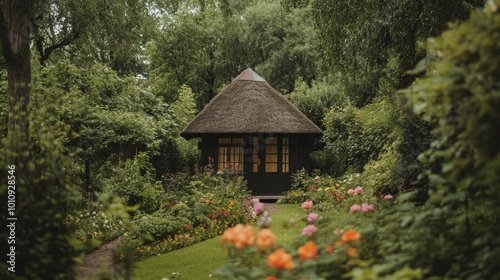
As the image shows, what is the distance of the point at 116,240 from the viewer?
9.37 m

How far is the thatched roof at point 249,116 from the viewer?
16.3 meters

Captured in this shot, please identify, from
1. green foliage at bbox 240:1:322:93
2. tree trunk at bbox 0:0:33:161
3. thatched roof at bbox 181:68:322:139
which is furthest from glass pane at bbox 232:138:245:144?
green foliage at bbox 240:1:322:93

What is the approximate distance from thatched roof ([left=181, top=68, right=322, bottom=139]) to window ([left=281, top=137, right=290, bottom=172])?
2.63 feet

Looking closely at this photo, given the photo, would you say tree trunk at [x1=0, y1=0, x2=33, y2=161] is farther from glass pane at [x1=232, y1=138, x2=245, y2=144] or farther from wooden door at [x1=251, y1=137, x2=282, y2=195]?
wooden door at [x1=251, y1=137, x2=282, y2=195]

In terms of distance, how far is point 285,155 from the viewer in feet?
55.9

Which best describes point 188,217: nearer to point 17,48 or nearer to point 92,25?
point 17,48

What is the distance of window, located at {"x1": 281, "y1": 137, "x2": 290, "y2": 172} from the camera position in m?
17.0

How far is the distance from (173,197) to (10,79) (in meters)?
4.97

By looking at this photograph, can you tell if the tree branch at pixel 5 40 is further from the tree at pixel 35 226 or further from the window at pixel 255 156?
the window at pixel 255 156

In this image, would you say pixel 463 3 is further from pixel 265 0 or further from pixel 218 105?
pixel 265 0

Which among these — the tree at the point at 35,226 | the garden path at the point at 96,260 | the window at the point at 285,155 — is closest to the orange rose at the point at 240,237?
the tree at the point at 35,226

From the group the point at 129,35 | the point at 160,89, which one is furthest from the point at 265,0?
the point at 129,35

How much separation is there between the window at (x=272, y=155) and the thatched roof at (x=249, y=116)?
2.76ft

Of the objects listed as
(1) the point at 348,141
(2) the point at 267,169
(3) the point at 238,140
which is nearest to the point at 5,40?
(3) the point at 238,140
